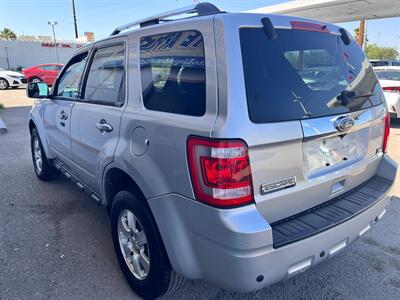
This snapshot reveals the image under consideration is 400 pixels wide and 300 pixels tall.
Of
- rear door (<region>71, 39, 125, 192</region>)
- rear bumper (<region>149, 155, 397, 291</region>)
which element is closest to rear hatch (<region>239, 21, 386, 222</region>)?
rear bumper (<region>149, 155, 397, 291</region>)

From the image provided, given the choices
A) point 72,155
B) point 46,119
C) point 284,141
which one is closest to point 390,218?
point 284,141

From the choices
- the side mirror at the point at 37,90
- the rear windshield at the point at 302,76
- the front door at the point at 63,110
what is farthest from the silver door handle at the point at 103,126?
the side mirror at the point at 37,90

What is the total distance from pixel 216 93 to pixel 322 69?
0.94 metres

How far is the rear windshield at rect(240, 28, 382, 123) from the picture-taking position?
1847 mm

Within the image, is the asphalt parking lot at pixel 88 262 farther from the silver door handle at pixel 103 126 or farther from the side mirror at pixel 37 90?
the side mirror at pixel 37 90

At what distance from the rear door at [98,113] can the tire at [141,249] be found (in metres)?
0.43

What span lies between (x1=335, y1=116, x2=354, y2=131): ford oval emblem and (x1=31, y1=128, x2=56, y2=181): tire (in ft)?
12.7

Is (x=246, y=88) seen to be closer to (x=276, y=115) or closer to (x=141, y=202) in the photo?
(x=276, y=115)

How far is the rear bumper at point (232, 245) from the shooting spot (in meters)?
1.74

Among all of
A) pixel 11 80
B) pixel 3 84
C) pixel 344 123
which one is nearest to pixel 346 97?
pixel 344 123

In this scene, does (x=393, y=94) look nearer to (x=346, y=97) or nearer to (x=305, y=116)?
(x=346, y=97)

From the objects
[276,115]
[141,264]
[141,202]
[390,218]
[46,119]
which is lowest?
[390,218]

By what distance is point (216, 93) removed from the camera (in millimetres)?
1782

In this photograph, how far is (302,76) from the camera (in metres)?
2.08
